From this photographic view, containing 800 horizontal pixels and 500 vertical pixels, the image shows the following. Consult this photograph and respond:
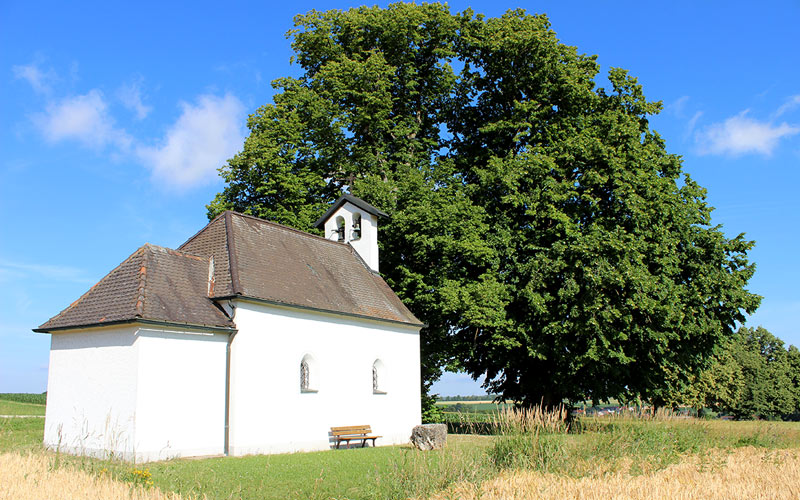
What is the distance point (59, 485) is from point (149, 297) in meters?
6.49

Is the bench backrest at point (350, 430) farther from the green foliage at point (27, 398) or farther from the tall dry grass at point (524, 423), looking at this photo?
the green foliage at point (27, 398)

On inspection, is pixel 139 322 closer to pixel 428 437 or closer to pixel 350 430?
pixel 350 430

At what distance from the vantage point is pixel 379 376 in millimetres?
21484

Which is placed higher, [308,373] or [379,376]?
[308,373]

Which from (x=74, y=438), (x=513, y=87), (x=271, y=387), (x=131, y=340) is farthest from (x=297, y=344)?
(x=513, y=87)

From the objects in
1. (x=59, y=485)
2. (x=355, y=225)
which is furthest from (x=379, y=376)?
(x=59, y=485)

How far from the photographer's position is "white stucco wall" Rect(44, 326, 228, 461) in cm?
1435

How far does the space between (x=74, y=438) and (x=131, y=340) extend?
119 inches

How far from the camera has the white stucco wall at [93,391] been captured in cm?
1437

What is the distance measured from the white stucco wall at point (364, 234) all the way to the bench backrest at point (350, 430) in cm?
734

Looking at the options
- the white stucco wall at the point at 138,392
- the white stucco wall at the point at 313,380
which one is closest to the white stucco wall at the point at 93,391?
the white stucco wall at the point at 138,392

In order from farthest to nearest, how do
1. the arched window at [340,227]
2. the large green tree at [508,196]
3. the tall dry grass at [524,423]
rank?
the arched window at [340,227]
the large green tree at [508,196]
the tall dry grass at [524,423]

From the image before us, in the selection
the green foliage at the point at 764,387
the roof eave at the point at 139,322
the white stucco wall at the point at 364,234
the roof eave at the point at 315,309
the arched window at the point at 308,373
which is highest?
the white stucco wall at the point at 364,234

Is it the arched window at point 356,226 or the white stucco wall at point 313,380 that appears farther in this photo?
the arched window at point 356,226
